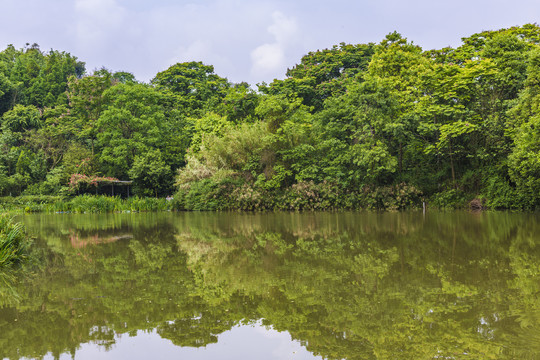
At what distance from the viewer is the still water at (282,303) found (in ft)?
13.2

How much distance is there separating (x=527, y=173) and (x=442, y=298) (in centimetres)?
1649

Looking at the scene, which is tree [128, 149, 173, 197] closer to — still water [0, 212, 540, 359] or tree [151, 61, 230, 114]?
tree [151, 61, 230, 114]

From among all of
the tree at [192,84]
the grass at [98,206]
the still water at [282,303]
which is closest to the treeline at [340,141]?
the grass at [98,206]

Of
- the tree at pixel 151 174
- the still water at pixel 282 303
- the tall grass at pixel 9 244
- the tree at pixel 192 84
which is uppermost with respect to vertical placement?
the tree at pixel 192 84

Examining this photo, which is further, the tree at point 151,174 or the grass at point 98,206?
the tree at point 151,174

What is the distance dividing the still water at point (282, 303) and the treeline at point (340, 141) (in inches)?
466

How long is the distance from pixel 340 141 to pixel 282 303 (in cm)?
2031

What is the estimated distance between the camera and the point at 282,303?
5312mm

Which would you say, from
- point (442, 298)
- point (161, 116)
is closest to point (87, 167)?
point (161, 116)

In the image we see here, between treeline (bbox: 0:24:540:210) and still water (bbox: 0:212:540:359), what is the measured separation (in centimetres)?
1183

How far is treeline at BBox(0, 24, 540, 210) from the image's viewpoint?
21859 millimetres

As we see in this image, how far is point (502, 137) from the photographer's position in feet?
71.3

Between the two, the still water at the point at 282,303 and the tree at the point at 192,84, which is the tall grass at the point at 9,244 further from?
the tree at the point at 192,84

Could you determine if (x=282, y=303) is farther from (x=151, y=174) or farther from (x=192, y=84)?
(x=192, y=84)
